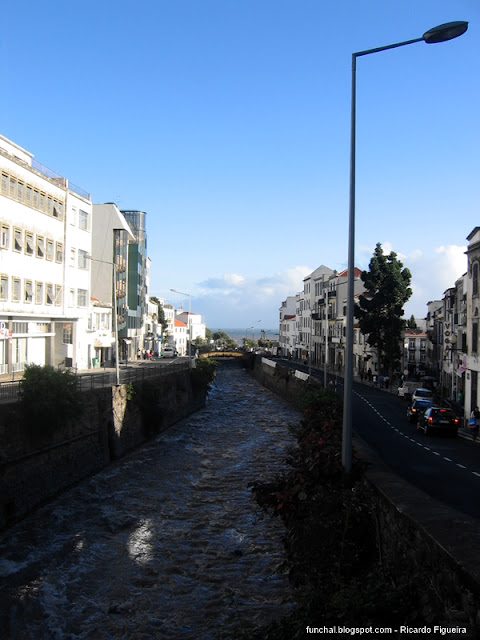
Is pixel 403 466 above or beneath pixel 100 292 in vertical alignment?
beneath

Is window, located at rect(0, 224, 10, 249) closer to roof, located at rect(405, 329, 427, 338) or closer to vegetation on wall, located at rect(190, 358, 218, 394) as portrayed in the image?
vegetation on wall, located at rect(190, 358, 218, 394)

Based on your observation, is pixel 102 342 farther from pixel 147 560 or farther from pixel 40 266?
pixel 147 560

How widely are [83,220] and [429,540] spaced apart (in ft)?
150

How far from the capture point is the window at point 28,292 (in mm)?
38375

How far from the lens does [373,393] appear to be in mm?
59969

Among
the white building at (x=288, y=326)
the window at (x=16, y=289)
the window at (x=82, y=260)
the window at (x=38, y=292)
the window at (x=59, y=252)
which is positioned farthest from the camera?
the white building at (x=288, y=326)

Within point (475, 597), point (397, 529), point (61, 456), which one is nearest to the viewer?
point (475, 597)

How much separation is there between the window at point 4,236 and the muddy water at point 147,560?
1583cm

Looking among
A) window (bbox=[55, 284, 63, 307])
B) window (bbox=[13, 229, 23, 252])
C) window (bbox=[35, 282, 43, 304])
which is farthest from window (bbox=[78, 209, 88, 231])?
window (bbox=[13, 229, 23, 252])

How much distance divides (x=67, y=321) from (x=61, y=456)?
24.3 metres

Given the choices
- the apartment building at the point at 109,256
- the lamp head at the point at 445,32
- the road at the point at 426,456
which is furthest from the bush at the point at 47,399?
the apartment building at the point at 109,256

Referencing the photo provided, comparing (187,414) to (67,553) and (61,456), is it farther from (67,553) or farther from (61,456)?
(67,553)

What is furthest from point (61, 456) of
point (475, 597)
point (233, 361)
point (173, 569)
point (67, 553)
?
point (233, 361)

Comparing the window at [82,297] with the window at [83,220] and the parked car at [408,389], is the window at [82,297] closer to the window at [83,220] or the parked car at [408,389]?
the window at [83,220]
